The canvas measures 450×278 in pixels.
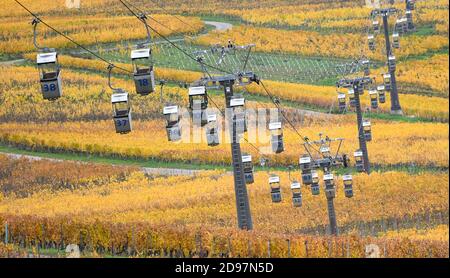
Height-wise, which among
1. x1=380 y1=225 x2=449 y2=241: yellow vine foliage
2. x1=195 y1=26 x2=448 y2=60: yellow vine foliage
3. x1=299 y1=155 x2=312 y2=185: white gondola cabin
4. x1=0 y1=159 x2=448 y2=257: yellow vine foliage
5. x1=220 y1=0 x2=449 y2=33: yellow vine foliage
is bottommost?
x1=380 y1=225 x2=449 y2=241: yellow vine foliage

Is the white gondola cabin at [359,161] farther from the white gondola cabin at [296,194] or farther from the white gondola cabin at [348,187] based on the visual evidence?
the white gondola cabin at [296,194]

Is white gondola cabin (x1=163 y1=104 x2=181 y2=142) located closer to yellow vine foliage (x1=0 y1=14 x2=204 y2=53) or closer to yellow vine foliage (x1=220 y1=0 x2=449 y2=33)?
yellow vine foliage (x1=0 y1=14 x2=204 y2=53)

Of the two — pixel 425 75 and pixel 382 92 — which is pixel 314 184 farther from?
pixel 425 75

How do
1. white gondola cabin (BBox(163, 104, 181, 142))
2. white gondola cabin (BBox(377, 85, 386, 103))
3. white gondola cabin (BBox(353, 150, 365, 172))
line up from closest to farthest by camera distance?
white gondola cabin (BBox(163, 104, 181, 142)) < white gondola cabin (BBox(353, 150, 365, 172)) < white gondola cabin (BBox(377, 85, 386, 103))

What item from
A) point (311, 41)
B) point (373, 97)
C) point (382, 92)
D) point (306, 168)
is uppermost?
point (311, 41)

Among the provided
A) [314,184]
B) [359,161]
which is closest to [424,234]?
[314,184]

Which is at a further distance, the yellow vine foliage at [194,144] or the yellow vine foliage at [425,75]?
the yellow vine foliage at [425,75]

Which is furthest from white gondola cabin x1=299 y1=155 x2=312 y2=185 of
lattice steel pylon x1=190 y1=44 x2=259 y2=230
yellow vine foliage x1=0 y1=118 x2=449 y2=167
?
yellow vine foliage x1=0 y1=118 x2=449 y2=167

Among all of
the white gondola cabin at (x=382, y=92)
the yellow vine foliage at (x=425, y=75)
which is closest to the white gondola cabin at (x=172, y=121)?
the white gondola cabin at (x=382, y=92)

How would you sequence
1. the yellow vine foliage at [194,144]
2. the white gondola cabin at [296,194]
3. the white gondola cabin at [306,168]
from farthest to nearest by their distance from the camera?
1. the yellow vine foliage at [194,144]
2. the white gondola cabin at [296,194]
3. the white gondola cabin at [306,168]
